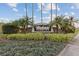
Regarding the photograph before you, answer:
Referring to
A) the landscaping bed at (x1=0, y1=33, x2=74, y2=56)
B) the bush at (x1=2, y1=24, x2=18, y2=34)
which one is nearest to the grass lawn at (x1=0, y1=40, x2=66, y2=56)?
the landscaping bed at (x1=0, y1=33, x2=74, y2=56)

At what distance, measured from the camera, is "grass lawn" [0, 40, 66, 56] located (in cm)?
251

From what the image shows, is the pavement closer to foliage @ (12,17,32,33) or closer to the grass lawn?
the grass lawn

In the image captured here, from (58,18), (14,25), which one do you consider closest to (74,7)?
(58,18)

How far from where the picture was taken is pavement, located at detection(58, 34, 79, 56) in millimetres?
2504

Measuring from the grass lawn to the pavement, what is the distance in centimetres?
6

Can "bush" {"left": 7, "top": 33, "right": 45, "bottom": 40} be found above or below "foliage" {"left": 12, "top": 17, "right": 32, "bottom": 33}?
below

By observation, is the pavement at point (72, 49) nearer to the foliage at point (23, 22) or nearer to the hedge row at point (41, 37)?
the hedge row at point (41, 37)

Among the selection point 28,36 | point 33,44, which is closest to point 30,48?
point 33,44

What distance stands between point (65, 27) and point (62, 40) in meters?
0.18

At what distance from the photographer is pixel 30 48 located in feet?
8.32

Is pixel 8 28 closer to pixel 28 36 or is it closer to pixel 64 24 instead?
pixel 28 36

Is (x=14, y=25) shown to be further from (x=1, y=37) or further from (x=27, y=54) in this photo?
(x=27, y=54)

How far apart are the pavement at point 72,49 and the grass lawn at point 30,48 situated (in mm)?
56

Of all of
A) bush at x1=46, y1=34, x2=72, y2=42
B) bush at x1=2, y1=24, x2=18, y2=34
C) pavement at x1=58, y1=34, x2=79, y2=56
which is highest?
bush at x1=2, y1=24, x2=18, y2=34
